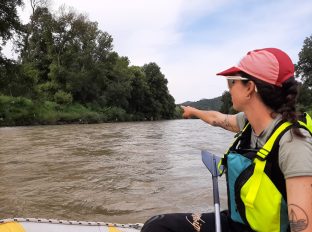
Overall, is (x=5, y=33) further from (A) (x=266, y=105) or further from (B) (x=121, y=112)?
(A) (x=266, y=105)

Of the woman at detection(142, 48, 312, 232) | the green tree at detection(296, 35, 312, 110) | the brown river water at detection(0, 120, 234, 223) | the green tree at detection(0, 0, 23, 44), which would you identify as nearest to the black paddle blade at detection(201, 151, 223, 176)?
the woman at detection(142, 48, 312, 232)

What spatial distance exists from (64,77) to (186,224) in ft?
117

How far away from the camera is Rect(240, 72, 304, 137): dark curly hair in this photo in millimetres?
1688

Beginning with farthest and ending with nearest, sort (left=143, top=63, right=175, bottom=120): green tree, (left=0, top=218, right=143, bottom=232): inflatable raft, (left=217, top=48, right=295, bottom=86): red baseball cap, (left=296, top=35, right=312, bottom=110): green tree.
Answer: (left=143, top=63, right=175, bottom=120): green tree
(left=296, top=35, right=312, bottom=110): green tree
(left=0, top=218, right=143, bottom=232): inflatable raft
(left=217, top=48, right=295, bottom=86): red baseball cap

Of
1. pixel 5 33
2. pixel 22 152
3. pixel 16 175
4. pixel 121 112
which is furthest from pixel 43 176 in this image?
pixel 121 112

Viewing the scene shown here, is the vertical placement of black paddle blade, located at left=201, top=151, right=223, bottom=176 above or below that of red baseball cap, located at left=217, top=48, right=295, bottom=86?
below

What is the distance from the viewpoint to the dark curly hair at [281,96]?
5.54 feet

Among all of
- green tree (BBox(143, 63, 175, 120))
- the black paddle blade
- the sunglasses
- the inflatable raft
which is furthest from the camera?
green tree (BBox(143, 63, 175, 120))

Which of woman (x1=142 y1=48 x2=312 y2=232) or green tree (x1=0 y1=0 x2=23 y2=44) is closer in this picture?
woman (x1=142 y1=48 x2=312 y2=232)

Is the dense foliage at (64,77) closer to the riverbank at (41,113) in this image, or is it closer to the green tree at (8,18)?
the riverbank at (41,113)

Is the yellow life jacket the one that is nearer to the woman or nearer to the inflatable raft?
the woman

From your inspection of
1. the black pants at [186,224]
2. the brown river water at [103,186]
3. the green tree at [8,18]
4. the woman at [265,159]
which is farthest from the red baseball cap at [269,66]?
the green tree at [8,18]

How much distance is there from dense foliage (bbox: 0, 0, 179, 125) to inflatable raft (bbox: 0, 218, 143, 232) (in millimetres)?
22353

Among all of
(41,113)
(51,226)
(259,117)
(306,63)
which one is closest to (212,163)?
(259,117)
